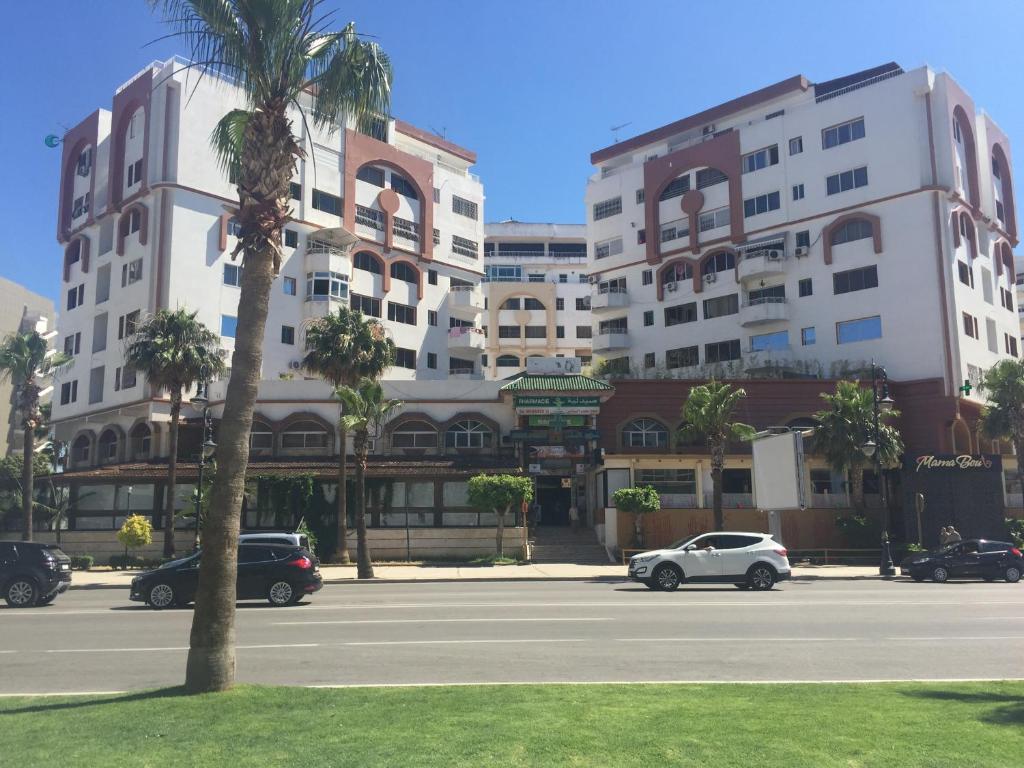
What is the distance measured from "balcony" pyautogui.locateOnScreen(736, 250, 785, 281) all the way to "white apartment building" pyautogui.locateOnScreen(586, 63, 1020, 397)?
0.42 ft

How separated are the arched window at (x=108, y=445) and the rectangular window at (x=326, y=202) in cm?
1868

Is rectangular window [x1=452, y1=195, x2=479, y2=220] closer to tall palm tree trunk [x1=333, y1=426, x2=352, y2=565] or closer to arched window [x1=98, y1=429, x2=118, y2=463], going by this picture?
arched window [x1=98, y1=429, x2=118, y2=463]

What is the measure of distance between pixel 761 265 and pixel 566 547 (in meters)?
25.6

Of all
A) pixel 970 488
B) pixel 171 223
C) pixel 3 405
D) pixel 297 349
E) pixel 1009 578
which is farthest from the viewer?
pixel 3 405

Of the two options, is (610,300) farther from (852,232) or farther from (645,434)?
(645,434)

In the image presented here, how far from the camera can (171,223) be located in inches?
1944

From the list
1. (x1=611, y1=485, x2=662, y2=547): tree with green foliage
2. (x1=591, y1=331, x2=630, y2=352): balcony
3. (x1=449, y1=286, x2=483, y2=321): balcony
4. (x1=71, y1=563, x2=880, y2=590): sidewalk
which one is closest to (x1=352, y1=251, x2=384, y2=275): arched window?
(x1=449, y1=286, x2=483, y2=321): balcony

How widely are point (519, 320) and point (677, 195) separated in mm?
21112

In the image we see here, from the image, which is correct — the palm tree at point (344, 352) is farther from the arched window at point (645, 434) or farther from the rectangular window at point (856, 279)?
the rectangular window at point (856, 279)

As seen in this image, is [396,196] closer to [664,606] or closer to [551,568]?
[551,568]

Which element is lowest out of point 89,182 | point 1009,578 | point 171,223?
point 1009,578

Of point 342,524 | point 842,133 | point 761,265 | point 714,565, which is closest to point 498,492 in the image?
point 342,524

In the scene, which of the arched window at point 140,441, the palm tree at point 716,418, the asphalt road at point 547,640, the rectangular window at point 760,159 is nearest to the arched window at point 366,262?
the arched window at point 140,441

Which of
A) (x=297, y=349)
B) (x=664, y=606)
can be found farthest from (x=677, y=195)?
(x=664, y=606)
